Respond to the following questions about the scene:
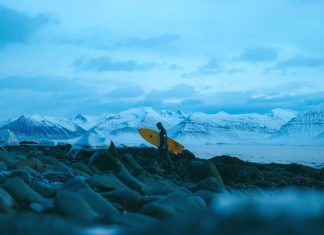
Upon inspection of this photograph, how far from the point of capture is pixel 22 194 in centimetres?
498

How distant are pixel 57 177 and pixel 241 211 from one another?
5.99 metres

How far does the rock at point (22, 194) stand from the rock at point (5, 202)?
0.17 m

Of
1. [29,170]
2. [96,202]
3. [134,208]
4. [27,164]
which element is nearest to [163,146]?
[27,164]

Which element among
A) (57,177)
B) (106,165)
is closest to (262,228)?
(57,177)

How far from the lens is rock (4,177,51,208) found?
4879 millimetres

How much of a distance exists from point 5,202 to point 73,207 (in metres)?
0.72

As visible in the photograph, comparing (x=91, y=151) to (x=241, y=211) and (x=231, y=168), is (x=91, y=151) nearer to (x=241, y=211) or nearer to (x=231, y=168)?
(x=231, y=168)

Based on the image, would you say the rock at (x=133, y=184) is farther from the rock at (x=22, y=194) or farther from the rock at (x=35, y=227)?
the rock at (x=35, y=227)

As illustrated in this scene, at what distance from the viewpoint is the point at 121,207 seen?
516cm

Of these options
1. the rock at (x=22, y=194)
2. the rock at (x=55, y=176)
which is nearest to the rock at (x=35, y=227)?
the rock at (x=22, y=194)

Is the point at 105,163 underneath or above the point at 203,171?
above

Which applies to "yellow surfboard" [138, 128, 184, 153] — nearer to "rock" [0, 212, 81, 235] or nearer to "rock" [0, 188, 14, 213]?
"rock" [0, 188, 14, 213]

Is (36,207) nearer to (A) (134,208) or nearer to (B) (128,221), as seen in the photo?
(A) (134,208)

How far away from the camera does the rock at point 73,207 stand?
400 centimetres
